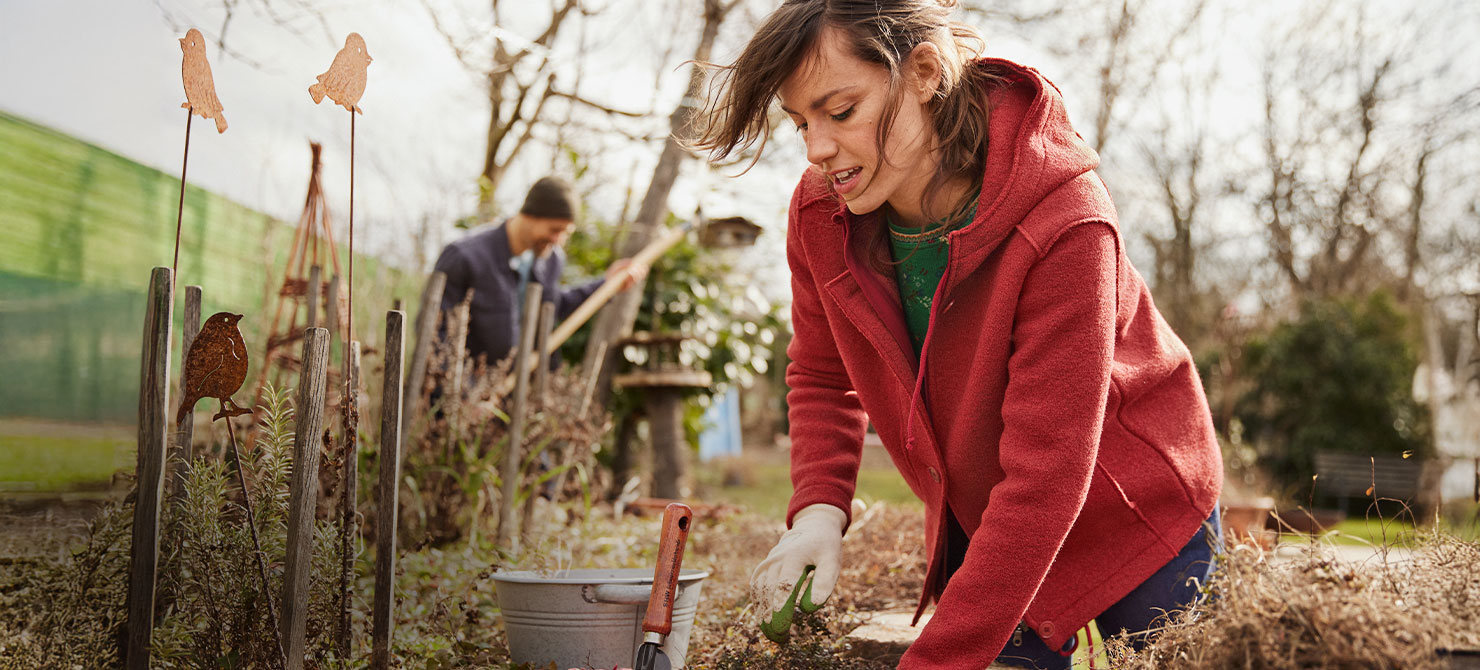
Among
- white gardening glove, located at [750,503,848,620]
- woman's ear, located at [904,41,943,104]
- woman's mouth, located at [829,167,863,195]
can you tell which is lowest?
white gardening glove, located at [750,503,848,620]

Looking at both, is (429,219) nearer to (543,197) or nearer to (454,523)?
(543,197)

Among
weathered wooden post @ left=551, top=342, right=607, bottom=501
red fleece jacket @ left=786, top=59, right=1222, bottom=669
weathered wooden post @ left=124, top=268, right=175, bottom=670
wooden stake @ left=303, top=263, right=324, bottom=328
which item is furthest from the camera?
weathered wooden post @ left=551, top=342, right=607, bottom=501

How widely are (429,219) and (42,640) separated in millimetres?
4803

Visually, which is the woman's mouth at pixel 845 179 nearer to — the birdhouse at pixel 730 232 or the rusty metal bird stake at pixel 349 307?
the rusty metal bird stake at pixel 349 307

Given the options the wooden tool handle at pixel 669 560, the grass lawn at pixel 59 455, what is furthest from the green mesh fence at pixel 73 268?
the wooden tool handle at pixel 669 560

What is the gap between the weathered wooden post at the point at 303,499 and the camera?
1578 mm

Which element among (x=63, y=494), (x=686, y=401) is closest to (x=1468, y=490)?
(x=686, y=401)

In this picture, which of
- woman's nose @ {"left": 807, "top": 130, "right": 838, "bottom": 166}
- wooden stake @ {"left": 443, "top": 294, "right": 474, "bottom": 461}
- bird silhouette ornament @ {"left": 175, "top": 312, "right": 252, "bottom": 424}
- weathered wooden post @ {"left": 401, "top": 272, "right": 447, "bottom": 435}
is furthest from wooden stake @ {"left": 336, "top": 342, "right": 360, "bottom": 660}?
wooden stake @ {"left": 443, "top": 294, "right": 474, "bottom": 461}

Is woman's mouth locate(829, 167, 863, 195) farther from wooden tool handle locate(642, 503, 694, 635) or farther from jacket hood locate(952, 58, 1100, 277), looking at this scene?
wooden tool handle locate(642, 503, 694, 635)

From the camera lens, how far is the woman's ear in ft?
4.85

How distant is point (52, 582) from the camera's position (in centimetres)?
177

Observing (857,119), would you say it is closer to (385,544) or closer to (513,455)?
(385,544)

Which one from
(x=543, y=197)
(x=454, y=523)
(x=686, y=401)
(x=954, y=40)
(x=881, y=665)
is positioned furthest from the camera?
(x=686, y=401)

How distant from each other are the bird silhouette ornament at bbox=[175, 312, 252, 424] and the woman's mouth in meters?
0.96
